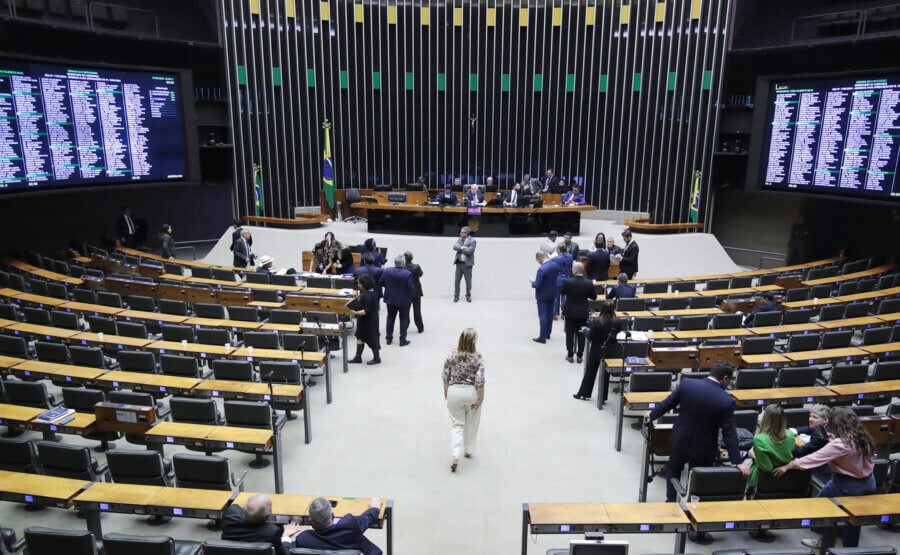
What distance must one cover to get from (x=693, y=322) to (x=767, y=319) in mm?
1090

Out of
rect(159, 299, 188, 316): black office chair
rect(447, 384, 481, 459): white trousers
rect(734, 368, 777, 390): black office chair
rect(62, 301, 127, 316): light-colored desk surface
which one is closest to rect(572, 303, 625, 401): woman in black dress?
rect(734, 368, 777, 390): black office chair

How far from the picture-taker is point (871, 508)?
406 centimetres

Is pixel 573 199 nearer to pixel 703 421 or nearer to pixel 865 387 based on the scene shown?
pixel 865 387

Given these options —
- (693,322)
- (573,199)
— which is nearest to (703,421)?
(693,322)

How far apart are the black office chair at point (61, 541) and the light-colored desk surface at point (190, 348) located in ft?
10.8

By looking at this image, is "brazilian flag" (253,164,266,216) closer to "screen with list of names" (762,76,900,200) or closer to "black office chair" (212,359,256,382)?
"black office chair" (212,359,256,382)

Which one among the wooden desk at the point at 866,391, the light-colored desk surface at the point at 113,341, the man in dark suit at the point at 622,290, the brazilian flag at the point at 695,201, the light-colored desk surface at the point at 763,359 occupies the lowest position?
the wooden desk at the point at 866,391

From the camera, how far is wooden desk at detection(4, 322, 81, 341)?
24.5 feet

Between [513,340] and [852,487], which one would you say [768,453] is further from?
[513,340]

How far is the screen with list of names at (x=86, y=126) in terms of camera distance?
35.1 feet

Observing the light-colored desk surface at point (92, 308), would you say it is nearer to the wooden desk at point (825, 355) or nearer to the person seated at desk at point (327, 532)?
the person seated at desk at point (327, 532)

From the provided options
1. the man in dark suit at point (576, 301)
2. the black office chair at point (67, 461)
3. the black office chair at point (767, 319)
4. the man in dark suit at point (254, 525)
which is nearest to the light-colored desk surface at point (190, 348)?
the black office chair at point (67, 461)

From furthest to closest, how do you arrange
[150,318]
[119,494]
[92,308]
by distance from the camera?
[92,308], [150,318], [119,494]

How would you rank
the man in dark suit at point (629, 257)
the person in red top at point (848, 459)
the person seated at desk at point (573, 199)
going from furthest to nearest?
the person seated at desk at point (573, 199) < the man in dark suit at point (629, 257) < the person in red top at point (848, 459)
